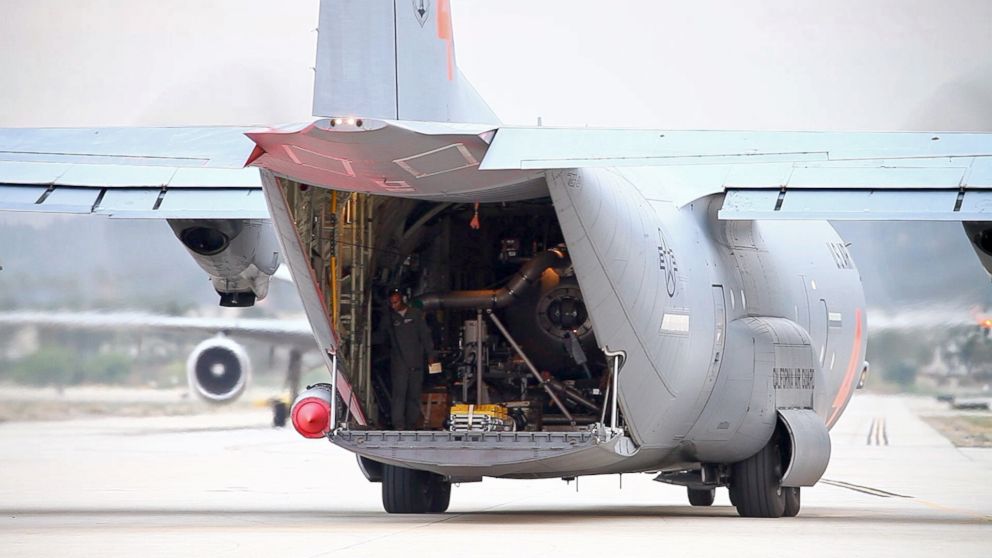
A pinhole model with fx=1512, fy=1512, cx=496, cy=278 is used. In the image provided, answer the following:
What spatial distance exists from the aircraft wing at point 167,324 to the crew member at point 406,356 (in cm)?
1157

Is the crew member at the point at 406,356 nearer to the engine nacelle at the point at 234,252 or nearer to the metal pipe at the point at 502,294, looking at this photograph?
the metal pipe at the point at 502,294

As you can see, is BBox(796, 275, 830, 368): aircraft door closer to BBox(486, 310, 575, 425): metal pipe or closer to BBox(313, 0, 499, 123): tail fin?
BBox(486, 310, 575, 425): metal pipe

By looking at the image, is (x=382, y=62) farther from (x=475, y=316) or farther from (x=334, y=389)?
(x=475, y=316)

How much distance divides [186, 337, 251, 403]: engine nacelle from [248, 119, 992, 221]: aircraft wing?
57.5 ft

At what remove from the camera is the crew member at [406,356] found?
1466cm

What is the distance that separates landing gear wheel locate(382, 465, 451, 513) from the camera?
15062mm

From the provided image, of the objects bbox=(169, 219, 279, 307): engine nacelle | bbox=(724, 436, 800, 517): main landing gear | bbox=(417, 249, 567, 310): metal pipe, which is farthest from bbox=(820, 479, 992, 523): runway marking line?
bbox=(169, 219, 279, 307): engine nacelle

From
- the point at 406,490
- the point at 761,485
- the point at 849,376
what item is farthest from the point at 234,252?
the point at 849,376

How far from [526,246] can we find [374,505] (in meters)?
3.80

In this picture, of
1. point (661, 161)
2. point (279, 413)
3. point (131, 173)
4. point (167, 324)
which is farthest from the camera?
→ point (167, 324)

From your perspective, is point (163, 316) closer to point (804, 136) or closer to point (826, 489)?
point (826, 489)

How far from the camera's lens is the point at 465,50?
31.6 m

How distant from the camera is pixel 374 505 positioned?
17.2 meters

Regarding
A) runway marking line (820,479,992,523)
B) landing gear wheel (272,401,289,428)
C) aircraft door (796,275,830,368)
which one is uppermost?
aircraft door (796,275,830,368)
